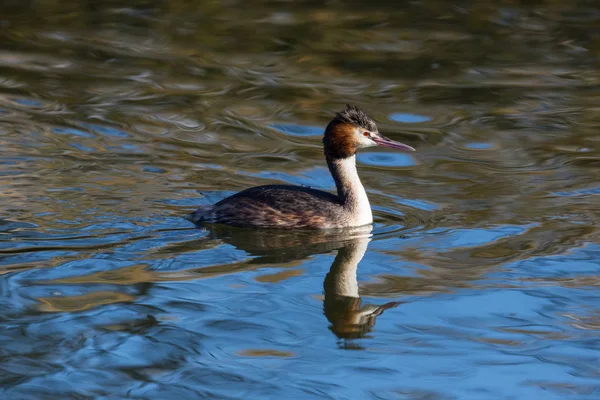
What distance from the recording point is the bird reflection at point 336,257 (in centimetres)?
718

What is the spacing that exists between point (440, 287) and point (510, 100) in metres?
5.63

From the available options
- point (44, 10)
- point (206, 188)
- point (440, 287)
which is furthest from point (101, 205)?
point (44, 10)

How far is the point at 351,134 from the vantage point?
30.6ft

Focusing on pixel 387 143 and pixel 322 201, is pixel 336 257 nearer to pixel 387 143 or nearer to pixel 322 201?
pixel 322 201

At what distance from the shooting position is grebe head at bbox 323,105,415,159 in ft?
30.5

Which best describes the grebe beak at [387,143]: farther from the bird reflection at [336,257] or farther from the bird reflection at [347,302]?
the bird reflection at [347,302]

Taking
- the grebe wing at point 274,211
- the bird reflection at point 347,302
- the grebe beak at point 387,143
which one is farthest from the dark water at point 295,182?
the grebe beak at point 387,143

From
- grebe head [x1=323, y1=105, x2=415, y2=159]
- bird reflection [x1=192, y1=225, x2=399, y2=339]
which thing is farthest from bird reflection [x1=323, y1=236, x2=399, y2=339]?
grebe head [x1=323, y1=105, x2=415, y2=159]

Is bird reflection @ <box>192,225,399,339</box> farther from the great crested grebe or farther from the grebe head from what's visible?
the grebe head

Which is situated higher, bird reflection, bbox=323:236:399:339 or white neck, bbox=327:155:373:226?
white neck, bbox=327:155:373:226

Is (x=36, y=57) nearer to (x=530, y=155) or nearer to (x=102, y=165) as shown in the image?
(x=102, y=165)

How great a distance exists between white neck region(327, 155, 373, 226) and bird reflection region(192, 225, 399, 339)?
0.10 metres

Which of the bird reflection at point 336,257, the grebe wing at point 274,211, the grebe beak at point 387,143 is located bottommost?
the bird reflection at point 336,257

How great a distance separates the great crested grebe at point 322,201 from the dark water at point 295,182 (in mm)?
166
